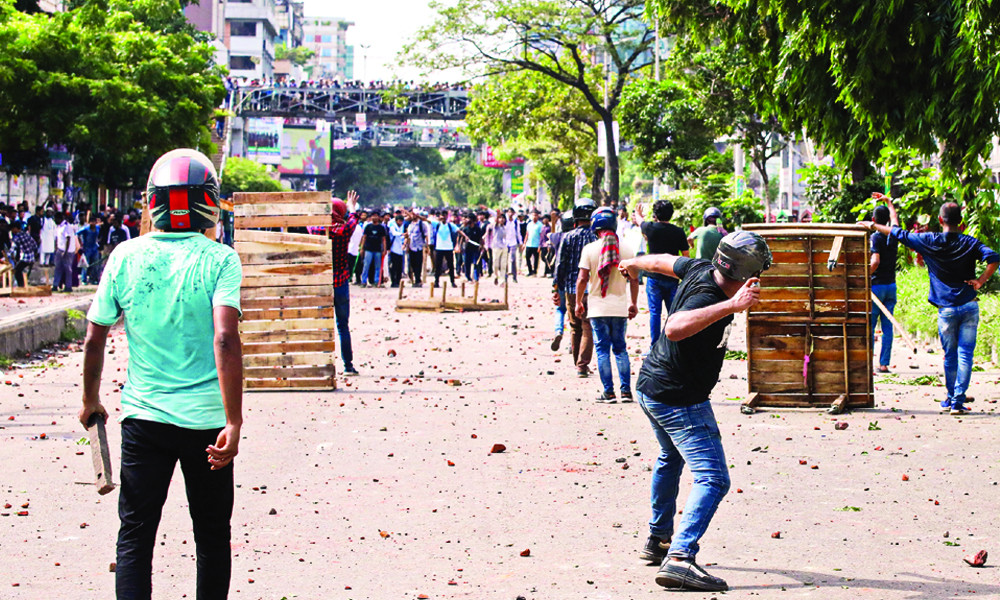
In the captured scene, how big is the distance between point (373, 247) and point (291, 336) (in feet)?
58.6

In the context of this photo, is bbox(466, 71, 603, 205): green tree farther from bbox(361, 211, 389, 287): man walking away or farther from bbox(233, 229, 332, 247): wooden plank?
bbox(233, 229, 332, 247): wooden plank

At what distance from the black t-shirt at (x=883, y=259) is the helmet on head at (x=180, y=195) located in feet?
33.0

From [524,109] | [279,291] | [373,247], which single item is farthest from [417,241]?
[279,291]

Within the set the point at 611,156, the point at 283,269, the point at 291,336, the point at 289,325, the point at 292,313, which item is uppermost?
the point at 611,156

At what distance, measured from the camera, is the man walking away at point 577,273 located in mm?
12742

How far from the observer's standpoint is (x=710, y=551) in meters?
6.38

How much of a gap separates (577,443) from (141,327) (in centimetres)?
556

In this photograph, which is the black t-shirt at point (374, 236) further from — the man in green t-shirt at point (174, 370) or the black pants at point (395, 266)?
the man in green t-shirt at point (174, 370)

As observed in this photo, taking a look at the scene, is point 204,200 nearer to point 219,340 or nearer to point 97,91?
point 219,340

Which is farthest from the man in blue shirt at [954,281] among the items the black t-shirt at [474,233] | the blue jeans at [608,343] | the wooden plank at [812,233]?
the black t-shirt at [474,233]

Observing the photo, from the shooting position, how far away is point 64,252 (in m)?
26.4

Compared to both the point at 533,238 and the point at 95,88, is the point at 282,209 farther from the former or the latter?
the point at 533,238

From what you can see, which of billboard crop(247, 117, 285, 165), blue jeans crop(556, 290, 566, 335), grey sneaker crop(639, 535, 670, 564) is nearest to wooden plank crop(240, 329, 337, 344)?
blue jeans crop(556, 290, 566, 335)

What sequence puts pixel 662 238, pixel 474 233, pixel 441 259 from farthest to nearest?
pixel 474 233, pixel 441 259, pixel 662 238
